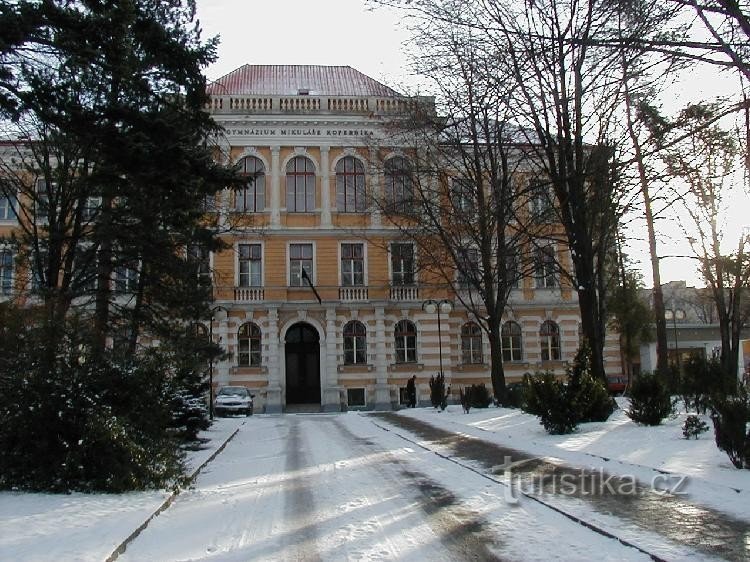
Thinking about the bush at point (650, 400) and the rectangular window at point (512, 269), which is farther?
the rectangular window at point (512, 269)

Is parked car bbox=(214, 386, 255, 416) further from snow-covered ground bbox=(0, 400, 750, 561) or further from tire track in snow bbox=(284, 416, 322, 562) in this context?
snow-covered ground bbox=(0, 400, 750, 561)

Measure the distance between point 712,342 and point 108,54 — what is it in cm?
5949

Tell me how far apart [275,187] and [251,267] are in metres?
5.06

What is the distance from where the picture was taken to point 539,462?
12.4 meters

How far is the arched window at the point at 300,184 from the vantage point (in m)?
42.6

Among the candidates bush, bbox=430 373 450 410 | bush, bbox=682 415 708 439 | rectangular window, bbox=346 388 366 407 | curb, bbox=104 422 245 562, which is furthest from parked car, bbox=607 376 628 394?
curb, bbox=104 422 245 562

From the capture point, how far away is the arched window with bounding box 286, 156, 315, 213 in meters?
42.6

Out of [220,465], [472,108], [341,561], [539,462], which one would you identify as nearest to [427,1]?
[472,108]

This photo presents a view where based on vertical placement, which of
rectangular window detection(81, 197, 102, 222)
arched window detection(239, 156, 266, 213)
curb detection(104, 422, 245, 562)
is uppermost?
arched window detection(239, 156, 266, 213)

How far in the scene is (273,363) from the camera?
4059 centimetres

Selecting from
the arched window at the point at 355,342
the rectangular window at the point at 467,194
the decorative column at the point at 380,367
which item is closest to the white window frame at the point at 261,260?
the arched window at the point at 355,342

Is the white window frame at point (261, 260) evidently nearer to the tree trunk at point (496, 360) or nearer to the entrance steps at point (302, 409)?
the entrance steps at point (302, 409)

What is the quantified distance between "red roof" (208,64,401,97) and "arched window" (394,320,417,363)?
14.9m
